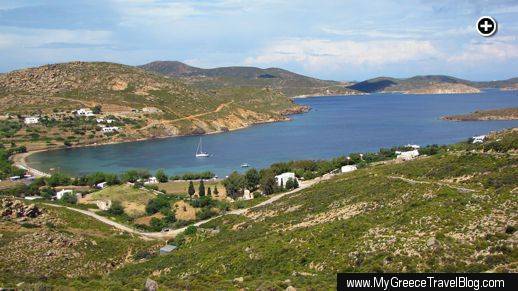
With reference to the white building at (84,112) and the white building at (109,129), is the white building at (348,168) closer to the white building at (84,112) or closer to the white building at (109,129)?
the white building at (109,129)

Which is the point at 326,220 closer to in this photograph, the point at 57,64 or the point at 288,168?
the point at 288,168

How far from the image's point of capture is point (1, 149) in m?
104

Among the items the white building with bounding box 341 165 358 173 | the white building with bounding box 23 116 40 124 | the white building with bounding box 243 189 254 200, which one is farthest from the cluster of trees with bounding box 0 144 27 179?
the white building with bounding box 341 165 358 173

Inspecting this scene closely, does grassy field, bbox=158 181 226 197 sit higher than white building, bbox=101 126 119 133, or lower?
lower

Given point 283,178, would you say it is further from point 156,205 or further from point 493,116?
point 493,116

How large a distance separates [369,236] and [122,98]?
144m

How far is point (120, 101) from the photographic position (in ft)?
506

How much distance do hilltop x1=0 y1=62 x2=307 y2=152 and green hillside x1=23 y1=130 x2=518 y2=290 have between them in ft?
321

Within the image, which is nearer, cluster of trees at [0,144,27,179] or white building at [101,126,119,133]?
cluster of trees at [0,144,27,179]

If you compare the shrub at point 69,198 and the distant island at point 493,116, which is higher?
the distant island at point 493,116

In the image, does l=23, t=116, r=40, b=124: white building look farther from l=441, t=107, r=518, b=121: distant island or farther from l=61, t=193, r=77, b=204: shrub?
l=441, t=107, r=518, b=121: distant island

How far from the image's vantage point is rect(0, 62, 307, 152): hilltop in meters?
137

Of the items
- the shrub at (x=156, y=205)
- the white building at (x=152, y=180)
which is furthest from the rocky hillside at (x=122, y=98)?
the shrub at (x=156, y=205)

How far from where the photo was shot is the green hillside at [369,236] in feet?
62.6
